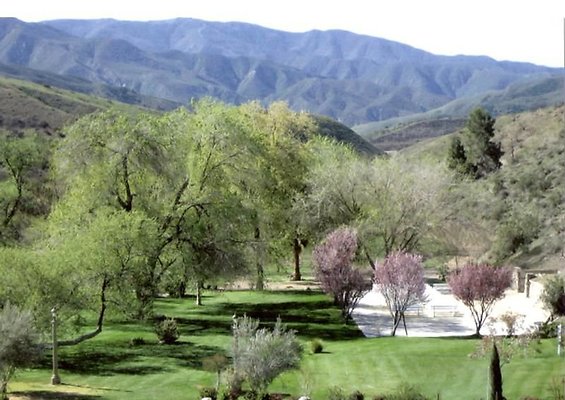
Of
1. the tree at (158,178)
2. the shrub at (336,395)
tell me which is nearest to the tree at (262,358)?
the shrub at (336,395)

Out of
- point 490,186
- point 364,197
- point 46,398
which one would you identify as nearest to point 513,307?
point 364,197

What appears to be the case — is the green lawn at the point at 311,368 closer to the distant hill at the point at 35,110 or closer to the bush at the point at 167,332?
the bush at the point at 167,332

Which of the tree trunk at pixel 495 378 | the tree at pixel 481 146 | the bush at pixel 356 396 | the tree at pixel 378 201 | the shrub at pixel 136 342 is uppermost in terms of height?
the tree at pixel 481 146

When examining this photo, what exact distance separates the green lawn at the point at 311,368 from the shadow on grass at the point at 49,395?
3 cm

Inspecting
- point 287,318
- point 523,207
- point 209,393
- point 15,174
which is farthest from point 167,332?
point 523,207

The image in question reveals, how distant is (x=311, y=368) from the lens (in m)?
23.6

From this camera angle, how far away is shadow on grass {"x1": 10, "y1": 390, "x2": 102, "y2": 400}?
63.1ft

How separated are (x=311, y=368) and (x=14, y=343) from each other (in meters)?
9.45

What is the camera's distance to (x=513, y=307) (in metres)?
36.1

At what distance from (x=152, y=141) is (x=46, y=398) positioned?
14.2 m

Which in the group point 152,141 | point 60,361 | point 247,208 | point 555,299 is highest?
point 152,141

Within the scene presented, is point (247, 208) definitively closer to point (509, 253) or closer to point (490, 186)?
point (509, 253)

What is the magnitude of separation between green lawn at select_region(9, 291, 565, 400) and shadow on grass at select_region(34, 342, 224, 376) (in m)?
0.03

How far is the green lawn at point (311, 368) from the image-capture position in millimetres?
20234
